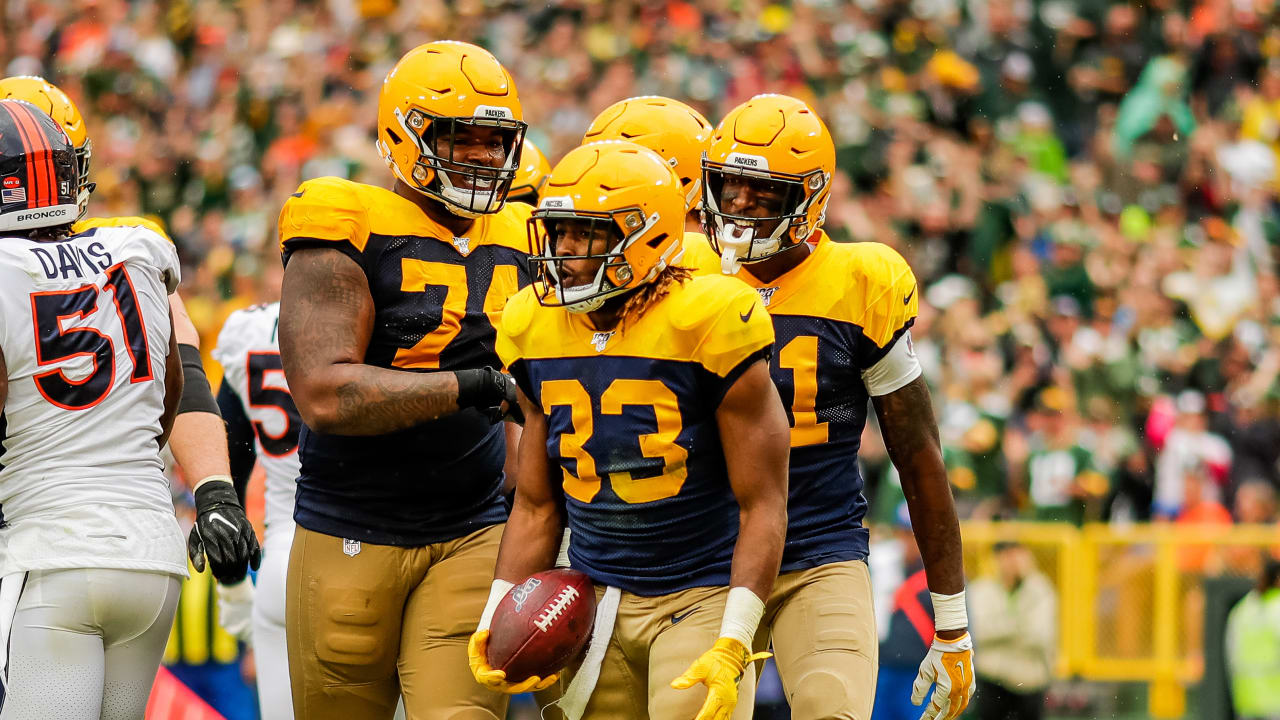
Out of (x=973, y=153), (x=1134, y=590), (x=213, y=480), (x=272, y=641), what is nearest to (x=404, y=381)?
(x=213, y=480)

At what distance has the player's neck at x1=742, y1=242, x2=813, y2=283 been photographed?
4.54m

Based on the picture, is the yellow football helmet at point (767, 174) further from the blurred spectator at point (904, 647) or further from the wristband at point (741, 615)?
the blurred spectator at point (904, 647)

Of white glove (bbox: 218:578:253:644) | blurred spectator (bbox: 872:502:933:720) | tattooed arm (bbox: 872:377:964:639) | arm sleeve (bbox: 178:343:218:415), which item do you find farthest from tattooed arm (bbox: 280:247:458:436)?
blurred spectator (bbox: 872:502:933:720)

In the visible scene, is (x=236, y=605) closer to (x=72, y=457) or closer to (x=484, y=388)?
(x=72, y=457)

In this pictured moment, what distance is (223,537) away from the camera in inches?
171

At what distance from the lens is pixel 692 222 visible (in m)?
5.46

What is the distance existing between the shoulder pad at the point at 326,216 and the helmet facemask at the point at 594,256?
1.94 feet

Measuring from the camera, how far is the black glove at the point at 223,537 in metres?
4.34

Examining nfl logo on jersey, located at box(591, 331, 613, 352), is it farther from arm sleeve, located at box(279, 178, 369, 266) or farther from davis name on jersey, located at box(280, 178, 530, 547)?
arm sleeve, located at box(279, 178, 369, 266)

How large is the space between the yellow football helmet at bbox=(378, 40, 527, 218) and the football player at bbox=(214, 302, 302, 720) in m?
1.56

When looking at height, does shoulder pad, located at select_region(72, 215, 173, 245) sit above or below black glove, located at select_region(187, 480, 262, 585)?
above

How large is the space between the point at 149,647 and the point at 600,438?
4.15 ft

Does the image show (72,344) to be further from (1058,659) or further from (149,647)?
(1058,659)

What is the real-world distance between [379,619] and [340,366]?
2.25ft
